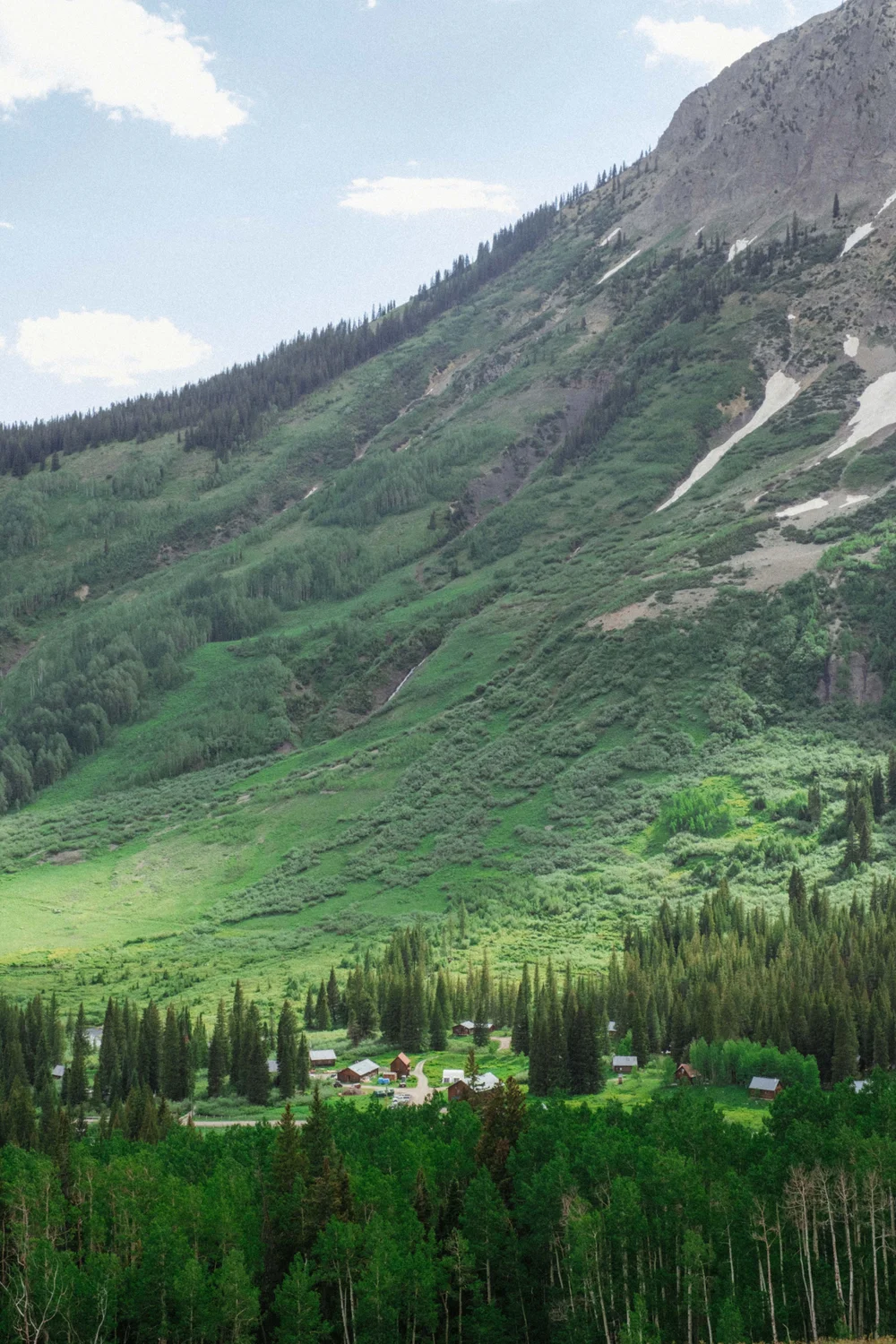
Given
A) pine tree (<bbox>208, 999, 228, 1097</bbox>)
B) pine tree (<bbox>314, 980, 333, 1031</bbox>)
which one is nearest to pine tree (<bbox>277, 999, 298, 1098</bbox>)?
pine tree (<bbox>208, 999, 228, 1097</bbox>)

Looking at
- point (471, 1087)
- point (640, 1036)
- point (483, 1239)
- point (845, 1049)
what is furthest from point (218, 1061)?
point (483, 1239)

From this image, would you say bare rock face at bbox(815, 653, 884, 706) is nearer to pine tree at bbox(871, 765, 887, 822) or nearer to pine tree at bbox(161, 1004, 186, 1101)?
pine tree at bbox(871, 765, 887, 822)

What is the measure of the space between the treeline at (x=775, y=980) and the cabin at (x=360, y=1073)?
729 inches

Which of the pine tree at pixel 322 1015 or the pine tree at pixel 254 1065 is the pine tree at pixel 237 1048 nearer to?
the pine tree at pixel 254 1065

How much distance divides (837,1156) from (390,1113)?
28775mm

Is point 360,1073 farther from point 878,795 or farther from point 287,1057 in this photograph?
point 878,795

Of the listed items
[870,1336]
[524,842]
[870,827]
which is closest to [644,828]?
[524,842]

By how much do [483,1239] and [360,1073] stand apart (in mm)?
42011

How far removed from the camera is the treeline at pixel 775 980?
303ft

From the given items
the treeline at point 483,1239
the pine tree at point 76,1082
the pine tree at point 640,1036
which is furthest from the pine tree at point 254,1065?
the treeline at point 483,1239

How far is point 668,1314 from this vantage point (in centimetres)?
5694

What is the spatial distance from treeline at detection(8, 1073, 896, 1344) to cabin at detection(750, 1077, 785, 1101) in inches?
725

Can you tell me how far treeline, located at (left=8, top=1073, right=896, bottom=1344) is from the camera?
2205 inches

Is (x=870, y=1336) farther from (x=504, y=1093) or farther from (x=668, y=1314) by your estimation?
(x=504, y=1093)
